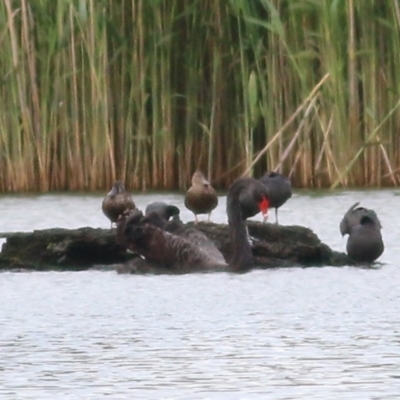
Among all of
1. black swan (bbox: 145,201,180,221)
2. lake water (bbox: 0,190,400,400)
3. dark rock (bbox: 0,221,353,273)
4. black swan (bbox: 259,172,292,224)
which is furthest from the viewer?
black swan (bbox: 259,172,292,224)

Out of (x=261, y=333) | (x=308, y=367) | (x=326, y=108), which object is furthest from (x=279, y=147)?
(x=308, y=367)

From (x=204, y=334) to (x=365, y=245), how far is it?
2.53 m

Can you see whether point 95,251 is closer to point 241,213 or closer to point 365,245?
point 241,213

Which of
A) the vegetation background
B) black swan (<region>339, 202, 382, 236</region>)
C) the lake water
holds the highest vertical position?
the vegetation background

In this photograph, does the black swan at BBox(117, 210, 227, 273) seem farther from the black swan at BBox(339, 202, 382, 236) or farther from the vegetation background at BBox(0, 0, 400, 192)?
the vegetation background at BBox(0, 0, 400, 192)

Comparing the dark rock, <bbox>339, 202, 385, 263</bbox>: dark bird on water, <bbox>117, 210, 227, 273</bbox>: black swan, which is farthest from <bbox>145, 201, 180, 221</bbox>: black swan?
<bbox>339, 202, 385, 263</bbox>: dark bird on water

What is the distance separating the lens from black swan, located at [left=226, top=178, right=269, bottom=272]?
27.7 ft

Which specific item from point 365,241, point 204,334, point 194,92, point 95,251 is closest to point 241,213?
point 365,241

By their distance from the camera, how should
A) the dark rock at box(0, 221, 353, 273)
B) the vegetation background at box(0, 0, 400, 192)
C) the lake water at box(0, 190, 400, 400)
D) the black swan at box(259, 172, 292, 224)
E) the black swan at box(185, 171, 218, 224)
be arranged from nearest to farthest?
the lake water at box(0, 190, 400, 400) → the dark rock at box(0, 221, 353, 273) → the black swan at box(185, 171, 218, 224) → the black swan at box(259, 172, 292, 224) → the vegetation background at box(0, 0, 400, 192)

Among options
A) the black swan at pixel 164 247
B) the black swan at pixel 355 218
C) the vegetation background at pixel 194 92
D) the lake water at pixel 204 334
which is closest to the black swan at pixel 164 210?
the black swan at pixel 164 247

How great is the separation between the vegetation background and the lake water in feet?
12.2

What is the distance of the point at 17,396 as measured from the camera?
195 inches

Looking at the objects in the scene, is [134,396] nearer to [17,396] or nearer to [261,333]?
[17,396]

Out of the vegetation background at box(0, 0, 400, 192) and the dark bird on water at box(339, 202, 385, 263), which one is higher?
the vegetation background at box(0, 0, 400, 192)
